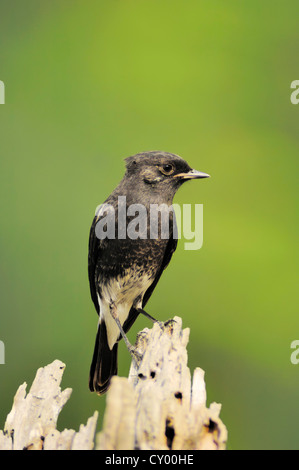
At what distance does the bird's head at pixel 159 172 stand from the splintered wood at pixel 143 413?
0.87 metres

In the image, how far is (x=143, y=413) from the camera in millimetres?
2066

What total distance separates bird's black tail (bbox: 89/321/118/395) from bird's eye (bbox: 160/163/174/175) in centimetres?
112

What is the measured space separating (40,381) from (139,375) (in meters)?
0.45

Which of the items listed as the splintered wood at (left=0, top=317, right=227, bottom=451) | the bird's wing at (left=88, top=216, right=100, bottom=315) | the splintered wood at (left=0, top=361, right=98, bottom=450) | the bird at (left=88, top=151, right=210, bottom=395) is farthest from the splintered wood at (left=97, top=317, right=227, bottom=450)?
the bird's wing at (left=88, top=216, right=100, bottom=315)

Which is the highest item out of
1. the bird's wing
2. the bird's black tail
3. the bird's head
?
the bird's head

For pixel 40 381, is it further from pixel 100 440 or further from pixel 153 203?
pixel 153 203

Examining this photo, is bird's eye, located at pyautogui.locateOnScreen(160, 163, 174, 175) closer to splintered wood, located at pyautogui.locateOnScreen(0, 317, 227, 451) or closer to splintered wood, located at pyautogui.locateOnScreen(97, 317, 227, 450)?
splintered wood, located at pyautogui.locateOnScreen(0, 317, 227, 451)

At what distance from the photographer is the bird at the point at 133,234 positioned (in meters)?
3.20

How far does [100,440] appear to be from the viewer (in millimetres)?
1825

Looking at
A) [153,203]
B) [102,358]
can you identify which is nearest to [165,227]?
[153,203]

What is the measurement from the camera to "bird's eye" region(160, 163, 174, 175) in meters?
3.23

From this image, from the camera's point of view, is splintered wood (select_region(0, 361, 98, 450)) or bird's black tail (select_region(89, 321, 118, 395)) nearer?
splintered wood (select_region(0, 361, 98, 450))

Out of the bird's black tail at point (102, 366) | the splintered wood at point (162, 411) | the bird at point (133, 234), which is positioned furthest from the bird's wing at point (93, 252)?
the splintered wood at point (162, 411)

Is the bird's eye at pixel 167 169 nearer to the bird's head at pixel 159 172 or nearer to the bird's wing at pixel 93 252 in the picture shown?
the bird's head at pixel 159 172
